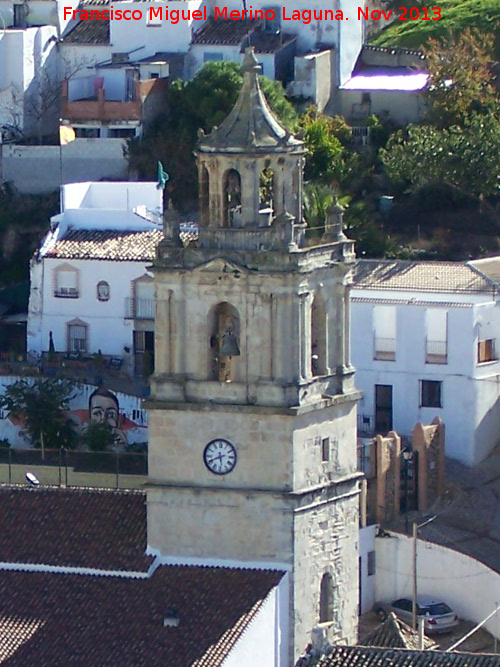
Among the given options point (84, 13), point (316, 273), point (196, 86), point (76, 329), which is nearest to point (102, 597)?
point (316, 273)

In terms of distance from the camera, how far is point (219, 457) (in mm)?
62094

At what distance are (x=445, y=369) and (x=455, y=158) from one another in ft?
26.9

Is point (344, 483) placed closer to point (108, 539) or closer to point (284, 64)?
point (108, 539)

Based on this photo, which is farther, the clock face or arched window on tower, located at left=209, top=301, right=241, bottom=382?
the clock face

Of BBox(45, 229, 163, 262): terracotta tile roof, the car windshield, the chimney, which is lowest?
the car windshield

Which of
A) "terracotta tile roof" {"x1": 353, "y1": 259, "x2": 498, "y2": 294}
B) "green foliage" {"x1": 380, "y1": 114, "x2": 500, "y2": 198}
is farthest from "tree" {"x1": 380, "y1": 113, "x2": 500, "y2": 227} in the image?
"terracotta tile roof" {"x1": 353, "y1": 259, "x2": 498, "y2": 294}

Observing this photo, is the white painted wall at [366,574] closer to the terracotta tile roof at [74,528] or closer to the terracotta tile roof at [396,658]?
the terracotta tile roof at [74,528]

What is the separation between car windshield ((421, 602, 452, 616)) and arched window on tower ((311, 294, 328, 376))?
35.8ft

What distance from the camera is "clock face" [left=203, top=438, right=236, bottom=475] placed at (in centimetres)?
6200

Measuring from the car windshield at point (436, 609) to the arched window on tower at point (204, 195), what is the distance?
13.5 meters

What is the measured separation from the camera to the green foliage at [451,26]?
97.1 m

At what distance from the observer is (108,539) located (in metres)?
63.1

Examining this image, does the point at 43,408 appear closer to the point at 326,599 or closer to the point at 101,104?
the point at 101,104

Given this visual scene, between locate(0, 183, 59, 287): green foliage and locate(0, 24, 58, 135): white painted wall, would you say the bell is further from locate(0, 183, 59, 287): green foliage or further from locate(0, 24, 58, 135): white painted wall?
locate(0, 24, 58, 135): white painted wall
